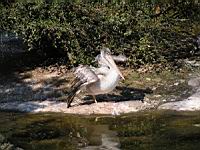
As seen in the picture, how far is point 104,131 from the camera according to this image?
28.3 feet

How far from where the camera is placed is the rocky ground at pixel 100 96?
10.2m

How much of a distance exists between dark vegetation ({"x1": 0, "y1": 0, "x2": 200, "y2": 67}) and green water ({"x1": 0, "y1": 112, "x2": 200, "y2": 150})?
2979 millimetres

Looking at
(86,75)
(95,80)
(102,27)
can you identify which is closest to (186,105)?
(95,80)

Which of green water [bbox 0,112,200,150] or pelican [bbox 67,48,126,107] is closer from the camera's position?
green water [bbox 0,112,200,150]

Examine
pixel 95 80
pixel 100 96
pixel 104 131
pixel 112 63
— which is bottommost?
pixel 104 131

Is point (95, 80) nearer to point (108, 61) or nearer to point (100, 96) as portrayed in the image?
point (108, 61)

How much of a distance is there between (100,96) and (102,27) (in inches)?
85.9

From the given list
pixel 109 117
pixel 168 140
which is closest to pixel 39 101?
pixel 109 117

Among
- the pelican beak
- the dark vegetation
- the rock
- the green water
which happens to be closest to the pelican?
the pelican beak

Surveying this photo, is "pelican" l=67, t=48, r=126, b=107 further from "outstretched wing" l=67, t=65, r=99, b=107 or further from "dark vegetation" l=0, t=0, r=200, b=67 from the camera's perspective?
"dark vegetation" l=0, t=0, r=200, b=67

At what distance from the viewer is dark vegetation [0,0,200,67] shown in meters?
12.6

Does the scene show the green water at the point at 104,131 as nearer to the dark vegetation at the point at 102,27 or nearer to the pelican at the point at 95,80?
the pelican at the point at 95,80

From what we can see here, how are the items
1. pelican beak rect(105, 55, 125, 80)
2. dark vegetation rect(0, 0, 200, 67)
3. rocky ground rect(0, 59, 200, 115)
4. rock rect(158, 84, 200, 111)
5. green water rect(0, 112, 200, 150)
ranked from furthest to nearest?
dark vegetation rect(0, 0, 200, 67), pelican beak rect(105, 55, 125, 80), rocky ground rect(0, 59, 200, 115), rock rect(158, 84, 200, 111), green water rect(0, 112, 200, 150)

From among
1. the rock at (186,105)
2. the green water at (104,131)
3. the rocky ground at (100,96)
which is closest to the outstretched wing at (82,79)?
the rocky ground at (100,96)
